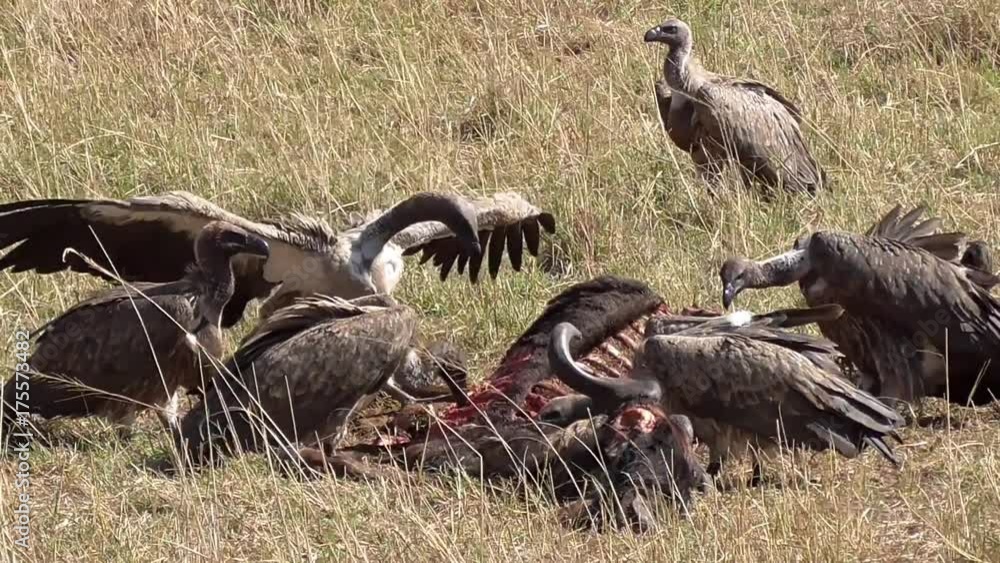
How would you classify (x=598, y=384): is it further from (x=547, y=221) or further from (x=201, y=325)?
(x=547, y=221)

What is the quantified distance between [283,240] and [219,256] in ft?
1.95

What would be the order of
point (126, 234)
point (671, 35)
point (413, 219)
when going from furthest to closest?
point (671, 35), point (413, 219), point (126, 234)

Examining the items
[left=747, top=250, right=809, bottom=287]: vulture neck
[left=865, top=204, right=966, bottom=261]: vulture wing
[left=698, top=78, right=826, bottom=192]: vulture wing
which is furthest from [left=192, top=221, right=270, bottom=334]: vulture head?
[left=698, top=78, right=826, bottom=192]: vulture wing

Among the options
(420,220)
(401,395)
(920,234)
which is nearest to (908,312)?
(920,234)

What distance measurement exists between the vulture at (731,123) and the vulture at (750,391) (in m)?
Result: 2.89

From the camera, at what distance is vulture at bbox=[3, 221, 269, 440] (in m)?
6.80

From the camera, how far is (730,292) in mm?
7359

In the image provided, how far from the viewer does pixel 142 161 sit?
9.42 m

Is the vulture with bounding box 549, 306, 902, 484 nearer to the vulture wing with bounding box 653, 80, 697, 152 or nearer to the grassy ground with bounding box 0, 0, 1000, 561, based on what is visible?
the grassy ground with bounding box 0, 0, 1000, 561

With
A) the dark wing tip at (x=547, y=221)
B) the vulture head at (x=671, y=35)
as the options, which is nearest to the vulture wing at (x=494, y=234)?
the dark wing tip at (x=547, y=221)

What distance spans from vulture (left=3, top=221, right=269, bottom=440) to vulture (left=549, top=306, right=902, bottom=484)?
1.33 metres

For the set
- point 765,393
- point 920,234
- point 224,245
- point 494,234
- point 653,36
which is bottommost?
point 494,234

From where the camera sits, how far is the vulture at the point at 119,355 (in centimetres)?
680

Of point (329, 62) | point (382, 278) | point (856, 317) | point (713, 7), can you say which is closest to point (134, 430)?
point (382, 278)
